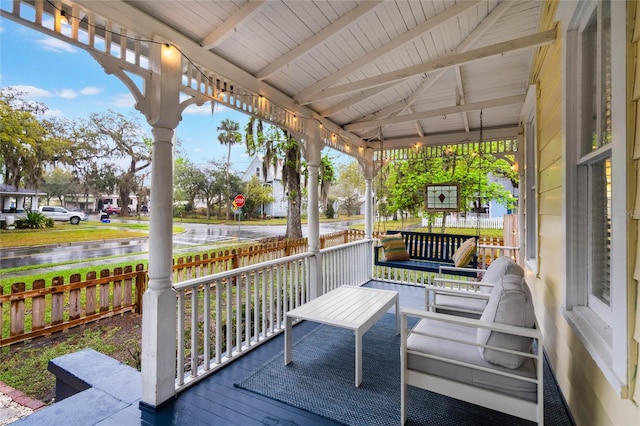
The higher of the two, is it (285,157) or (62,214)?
(285,157)

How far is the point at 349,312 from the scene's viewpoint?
2.80m

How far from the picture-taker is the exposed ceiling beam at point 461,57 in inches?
94.1

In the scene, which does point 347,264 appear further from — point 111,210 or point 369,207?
point 111,210

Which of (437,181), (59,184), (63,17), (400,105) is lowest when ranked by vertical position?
(59,184)

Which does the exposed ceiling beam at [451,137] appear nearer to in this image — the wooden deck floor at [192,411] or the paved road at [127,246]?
the paved road at [127,246]

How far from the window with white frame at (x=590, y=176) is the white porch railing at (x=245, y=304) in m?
2.59

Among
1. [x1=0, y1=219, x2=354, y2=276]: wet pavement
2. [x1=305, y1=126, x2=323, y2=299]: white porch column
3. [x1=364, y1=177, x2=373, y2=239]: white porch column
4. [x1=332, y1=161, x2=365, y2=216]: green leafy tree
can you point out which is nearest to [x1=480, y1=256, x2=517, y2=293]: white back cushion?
[x1=305, y1=126, x2=323, y2=299]: white porch column

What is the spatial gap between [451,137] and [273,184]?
377 centimetres

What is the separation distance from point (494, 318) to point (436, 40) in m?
3.10

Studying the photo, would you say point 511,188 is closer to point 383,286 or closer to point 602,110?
point 383,286

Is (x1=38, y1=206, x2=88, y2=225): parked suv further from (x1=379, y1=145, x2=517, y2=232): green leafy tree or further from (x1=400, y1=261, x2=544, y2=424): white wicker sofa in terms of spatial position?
(x1=379, y1=145, x2=517, y2=232): green leafy tree

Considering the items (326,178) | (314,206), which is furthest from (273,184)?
(314,206)

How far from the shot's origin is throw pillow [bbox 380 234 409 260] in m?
5.09

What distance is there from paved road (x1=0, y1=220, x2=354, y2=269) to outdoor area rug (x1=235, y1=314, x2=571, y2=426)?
2.05 meters
